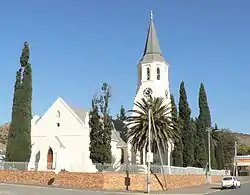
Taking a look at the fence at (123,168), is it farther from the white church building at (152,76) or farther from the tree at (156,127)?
the white church building at (152,76)

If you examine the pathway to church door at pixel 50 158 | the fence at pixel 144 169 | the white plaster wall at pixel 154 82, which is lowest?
the fence at pixel 144 169

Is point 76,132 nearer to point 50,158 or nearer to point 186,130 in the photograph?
point 50,158

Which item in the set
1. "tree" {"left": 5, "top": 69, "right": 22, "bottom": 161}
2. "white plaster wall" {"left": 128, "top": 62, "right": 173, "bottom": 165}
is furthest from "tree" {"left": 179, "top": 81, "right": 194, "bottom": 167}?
"tree" {"left": 5, "top": 69, "right": 22, "bottom": 161}

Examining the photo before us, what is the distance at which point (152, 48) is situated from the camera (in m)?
65.1

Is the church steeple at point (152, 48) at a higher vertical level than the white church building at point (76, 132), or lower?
higher

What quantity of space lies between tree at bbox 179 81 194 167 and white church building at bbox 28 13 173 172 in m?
2.53

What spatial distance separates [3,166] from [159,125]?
728 inches

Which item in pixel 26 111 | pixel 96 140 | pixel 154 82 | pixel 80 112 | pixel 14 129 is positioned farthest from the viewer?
pixel 154 82

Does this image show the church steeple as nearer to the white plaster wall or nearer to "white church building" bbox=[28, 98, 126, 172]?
the white plaster wall

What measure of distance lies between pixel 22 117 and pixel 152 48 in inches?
1000

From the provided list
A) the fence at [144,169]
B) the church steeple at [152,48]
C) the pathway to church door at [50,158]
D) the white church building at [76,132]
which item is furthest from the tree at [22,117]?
the church steeple at [152,48]

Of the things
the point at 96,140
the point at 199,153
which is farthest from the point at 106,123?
the point at 199,153

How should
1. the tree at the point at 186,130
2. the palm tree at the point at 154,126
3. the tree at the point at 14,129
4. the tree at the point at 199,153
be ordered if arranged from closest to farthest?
the palm tree at the point at 154,126 → the tree at the point at 14,129 → the tree at the point at 186,130 → the tree at the point at 199,153

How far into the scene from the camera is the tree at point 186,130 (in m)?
58.2
